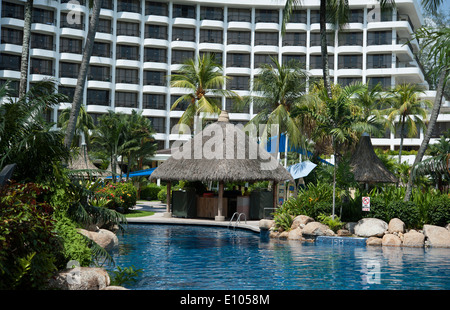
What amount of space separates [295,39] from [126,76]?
1909 centimetres

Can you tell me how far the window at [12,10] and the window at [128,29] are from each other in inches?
393

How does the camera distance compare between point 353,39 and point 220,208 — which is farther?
point 353,39

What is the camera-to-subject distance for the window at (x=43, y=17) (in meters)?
55.8

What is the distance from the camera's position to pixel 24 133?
34.0 ft

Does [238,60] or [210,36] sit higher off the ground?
[210,36]

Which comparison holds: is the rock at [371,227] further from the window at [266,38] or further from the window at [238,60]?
the window at [266,38]

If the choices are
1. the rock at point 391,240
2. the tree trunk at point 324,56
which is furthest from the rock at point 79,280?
the tree trunk at point 324,56

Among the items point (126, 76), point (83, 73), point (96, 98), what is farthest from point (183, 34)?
point (83, 73)

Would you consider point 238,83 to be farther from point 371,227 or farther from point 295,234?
point 371,227

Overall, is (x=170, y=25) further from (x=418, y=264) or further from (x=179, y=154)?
(x=418, y=264)

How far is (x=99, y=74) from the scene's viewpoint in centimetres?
5878

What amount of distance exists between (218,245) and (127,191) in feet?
37.6

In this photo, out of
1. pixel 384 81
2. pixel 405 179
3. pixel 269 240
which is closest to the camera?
pixel 269 240
